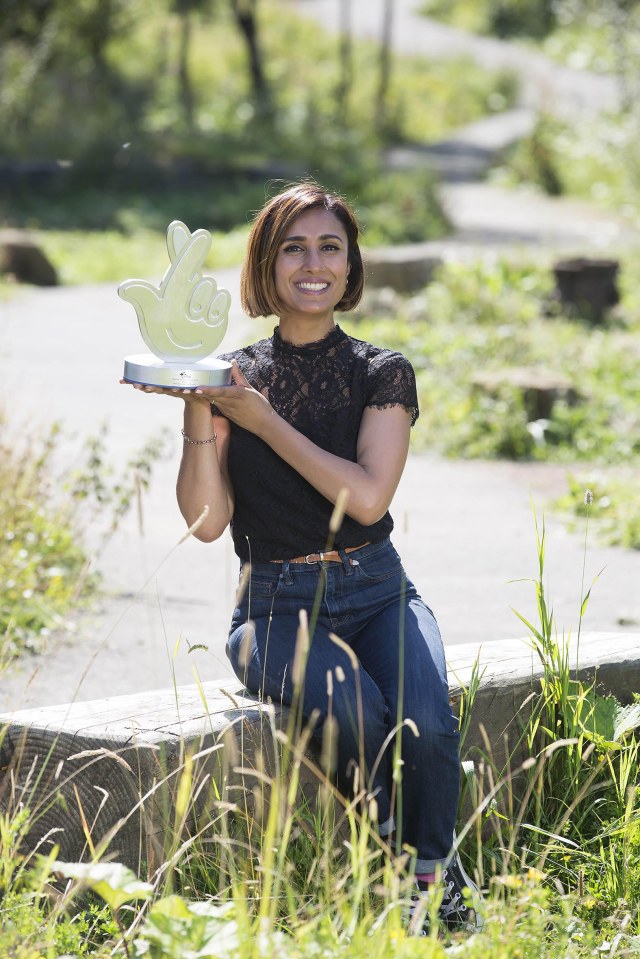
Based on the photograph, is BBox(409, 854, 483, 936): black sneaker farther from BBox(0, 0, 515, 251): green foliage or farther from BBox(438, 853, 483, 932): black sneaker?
BBox(0, 0, 515, 251): green foliage

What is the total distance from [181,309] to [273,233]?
351 millimetres

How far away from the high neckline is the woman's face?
87mm

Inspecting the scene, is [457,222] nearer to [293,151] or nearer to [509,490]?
[293,151]

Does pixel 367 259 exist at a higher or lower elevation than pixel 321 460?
higher

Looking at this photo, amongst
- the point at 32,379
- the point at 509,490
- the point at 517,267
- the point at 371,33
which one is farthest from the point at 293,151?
the point at 371,33

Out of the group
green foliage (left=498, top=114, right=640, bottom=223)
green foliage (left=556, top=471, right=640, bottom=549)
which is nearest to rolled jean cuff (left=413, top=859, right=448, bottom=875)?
green foliage (left=556, top=471, right=640, bottom=549)

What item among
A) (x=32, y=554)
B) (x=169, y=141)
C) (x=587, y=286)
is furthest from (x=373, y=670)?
(x=169, y=141)

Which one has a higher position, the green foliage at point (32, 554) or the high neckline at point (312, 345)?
the high neckline at point (312, 345)

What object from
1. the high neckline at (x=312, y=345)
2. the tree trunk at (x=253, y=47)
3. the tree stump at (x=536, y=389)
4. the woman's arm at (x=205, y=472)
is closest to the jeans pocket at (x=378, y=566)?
the woman's arm at (x=205, y=472)

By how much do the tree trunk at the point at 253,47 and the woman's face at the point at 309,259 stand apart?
19983 millimetres

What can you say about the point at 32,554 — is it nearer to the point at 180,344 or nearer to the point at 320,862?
the point at 180,344

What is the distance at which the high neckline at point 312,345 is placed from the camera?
10.3 ft

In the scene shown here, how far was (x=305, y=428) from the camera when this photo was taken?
3.05m

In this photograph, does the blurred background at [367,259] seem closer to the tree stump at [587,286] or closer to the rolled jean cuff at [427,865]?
the tree stump at [587,286]
